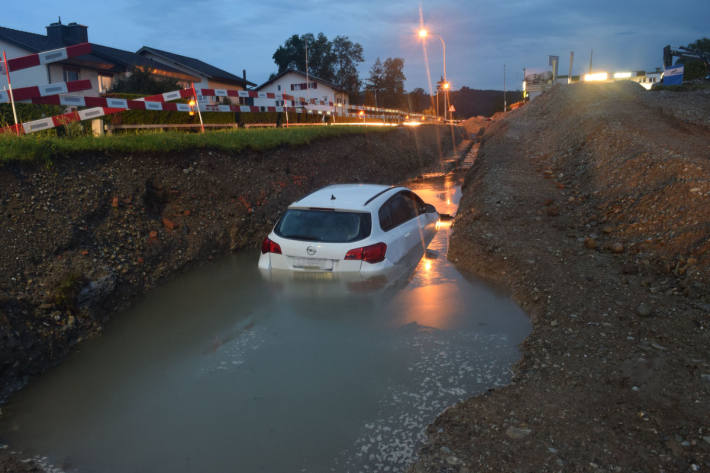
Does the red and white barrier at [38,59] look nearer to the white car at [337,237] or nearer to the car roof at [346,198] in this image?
the car roof at [346,198]

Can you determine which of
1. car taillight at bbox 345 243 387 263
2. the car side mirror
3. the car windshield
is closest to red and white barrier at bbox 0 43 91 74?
the car windshield

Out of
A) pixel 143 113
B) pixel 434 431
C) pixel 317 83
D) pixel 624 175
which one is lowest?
pixel 434 431

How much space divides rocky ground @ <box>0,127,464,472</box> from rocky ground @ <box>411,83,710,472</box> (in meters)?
3.68

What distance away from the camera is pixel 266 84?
65812mm

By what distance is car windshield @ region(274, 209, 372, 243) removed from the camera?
6469mm

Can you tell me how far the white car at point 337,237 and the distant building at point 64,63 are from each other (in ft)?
76.6

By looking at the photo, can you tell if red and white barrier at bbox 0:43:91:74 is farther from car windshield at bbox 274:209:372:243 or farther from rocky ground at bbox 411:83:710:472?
rocky ground at bbox 411:83:710:472

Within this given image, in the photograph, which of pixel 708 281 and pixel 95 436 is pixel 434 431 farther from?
pixel 708 281

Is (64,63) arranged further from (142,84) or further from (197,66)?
(197,66)

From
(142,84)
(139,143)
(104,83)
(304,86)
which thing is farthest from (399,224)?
(304,86)

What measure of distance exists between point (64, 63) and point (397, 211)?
1121 inches

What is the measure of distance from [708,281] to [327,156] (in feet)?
39.6

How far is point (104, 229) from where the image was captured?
25.0ft

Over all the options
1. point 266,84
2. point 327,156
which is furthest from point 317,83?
point 327,156
